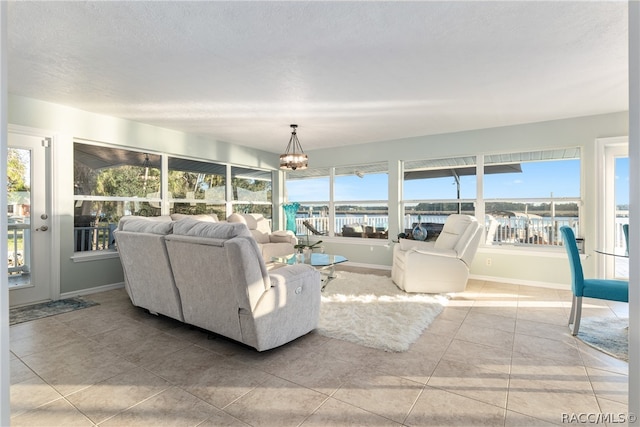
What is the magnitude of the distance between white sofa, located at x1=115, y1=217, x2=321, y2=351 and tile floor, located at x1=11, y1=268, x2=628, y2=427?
197 millimetres

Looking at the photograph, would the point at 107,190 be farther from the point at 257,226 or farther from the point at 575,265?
the point at 575,265

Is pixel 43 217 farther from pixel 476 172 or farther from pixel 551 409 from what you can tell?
pixel 476 172

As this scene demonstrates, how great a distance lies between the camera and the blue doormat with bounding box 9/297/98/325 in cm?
322

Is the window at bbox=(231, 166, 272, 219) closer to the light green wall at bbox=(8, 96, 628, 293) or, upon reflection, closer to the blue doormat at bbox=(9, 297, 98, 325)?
the light green wall at bbox=(8, 96, 628, 293)

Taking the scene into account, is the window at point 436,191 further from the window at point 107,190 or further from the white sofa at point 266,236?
the window at point 107,190

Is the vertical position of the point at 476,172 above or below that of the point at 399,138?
below

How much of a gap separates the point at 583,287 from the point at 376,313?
73.4 inches

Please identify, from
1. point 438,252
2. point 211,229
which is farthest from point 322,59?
point 438,252

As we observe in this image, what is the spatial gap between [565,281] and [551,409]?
3516 mm

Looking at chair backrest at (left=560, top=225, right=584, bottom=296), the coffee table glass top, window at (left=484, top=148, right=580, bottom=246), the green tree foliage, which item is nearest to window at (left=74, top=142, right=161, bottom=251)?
the green tree foliage

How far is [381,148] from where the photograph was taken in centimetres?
606

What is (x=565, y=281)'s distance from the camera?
14.6ft

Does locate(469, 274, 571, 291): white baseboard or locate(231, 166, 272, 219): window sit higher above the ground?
locate(231, 166, 272, 219): window

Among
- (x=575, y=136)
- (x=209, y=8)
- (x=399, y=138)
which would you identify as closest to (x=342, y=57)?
(x=209, y=8)
